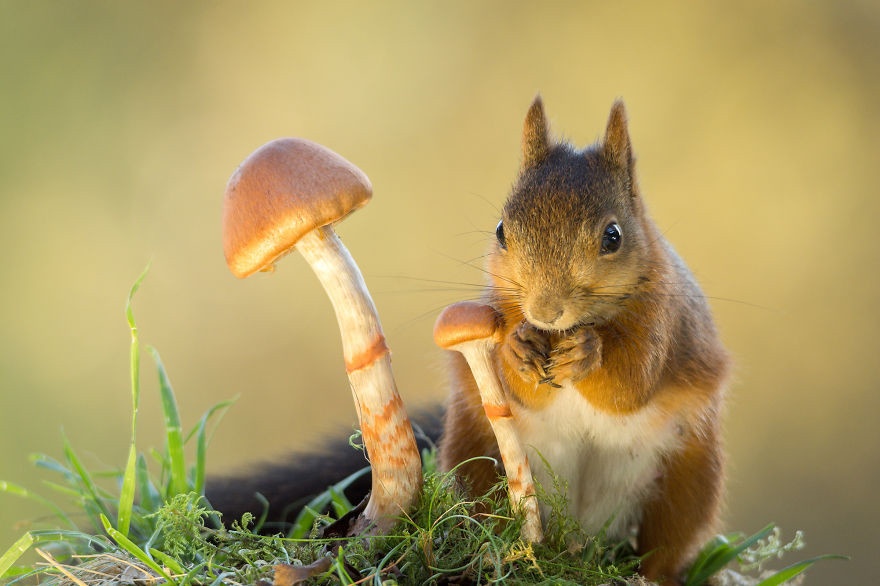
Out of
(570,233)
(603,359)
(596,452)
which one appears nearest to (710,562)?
(596,452)

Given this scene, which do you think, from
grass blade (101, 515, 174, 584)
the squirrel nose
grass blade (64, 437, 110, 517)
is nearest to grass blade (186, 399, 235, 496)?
grass blade (64, 437, 110, 517)

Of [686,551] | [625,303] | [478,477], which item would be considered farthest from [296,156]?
[686,551]

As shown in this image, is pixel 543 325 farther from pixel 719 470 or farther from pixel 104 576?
pixel 104 576

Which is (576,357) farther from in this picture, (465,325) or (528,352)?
(465,325)

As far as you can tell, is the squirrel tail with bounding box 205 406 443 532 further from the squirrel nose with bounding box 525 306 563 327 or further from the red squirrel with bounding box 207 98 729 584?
the squirrel nose with bounding box 525 306 563 327

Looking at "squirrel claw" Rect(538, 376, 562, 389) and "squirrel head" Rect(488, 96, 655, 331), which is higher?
"squirrel head" Rect(488, 96, 655, 331)

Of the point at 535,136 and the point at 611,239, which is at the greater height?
the point at 535,136
